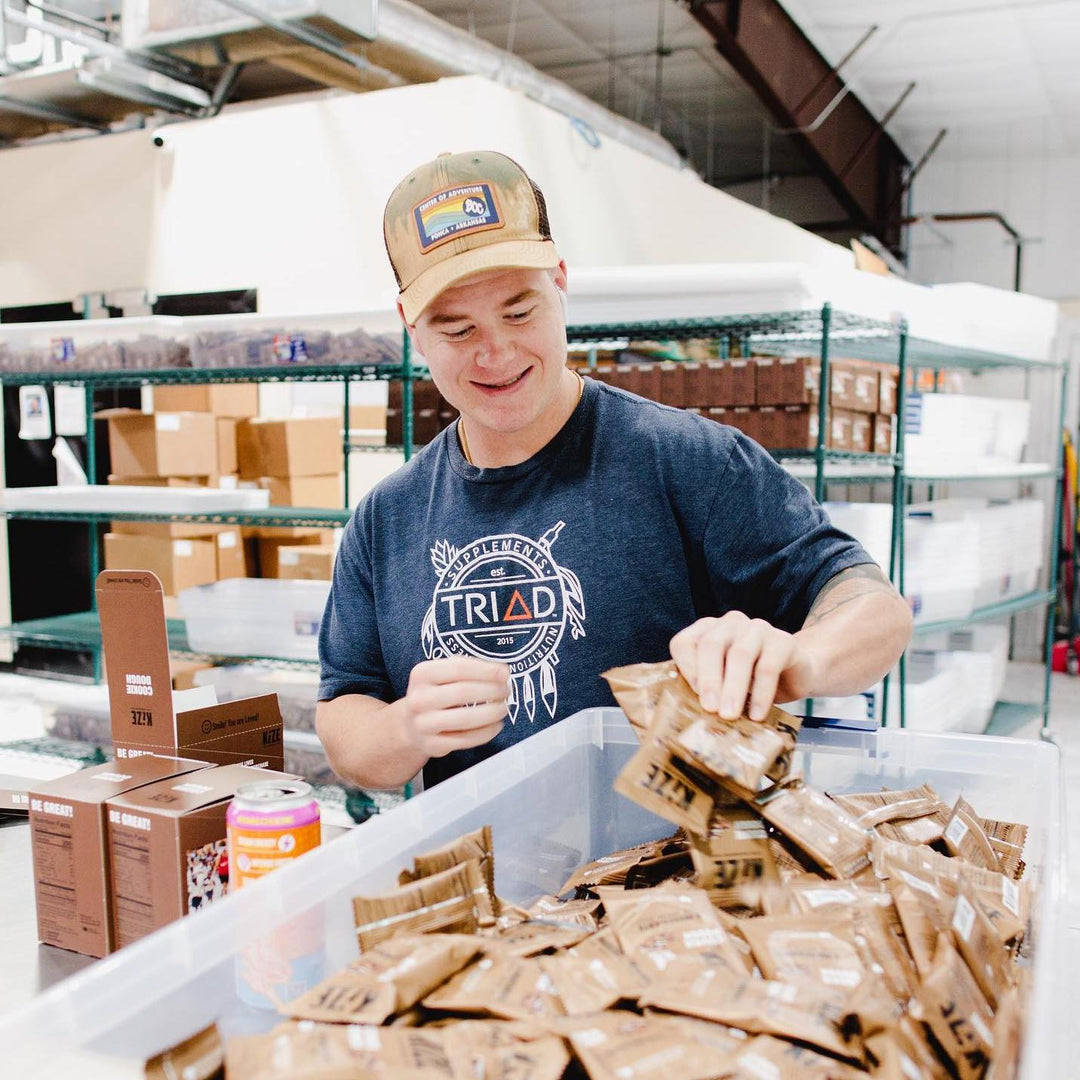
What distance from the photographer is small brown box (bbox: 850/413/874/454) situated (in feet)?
11.7

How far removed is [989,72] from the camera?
23.5 feet

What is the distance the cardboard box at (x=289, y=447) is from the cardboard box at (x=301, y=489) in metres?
0.03

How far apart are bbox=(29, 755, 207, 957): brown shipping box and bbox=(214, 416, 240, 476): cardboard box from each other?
4003 mm

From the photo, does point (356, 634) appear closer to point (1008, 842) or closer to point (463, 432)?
point (463, 432)

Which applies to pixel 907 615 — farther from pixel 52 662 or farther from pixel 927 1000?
pixel 52 662

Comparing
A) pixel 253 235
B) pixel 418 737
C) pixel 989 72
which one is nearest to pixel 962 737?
pixel 418 737

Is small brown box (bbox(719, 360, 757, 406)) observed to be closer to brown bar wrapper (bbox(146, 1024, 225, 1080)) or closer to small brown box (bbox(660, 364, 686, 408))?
small brown box (bbox(660, 364, 686, 408))

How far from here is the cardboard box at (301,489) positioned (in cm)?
521

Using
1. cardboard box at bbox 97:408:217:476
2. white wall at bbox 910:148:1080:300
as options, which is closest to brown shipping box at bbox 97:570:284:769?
cardboard box at bbox 97:408:217:476

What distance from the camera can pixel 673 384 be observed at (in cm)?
338

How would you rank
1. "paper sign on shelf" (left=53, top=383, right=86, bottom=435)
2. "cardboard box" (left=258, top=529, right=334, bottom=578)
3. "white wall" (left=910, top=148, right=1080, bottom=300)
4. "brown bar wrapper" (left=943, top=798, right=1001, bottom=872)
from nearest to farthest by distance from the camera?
"brown bar wrapper" (left=943, top=798, right=1001, bottom=872), "cardboard box" (left=258, top=529, right=334, bottom=578), "paper sign on shelf" (left=53, top=383, right=86, bottom=435), "white wall" (left=910, top=148, right=1080, bottom=300)

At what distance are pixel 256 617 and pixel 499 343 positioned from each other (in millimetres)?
2229

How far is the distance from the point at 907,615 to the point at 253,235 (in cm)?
485

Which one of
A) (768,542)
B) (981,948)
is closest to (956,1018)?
(981,948)
